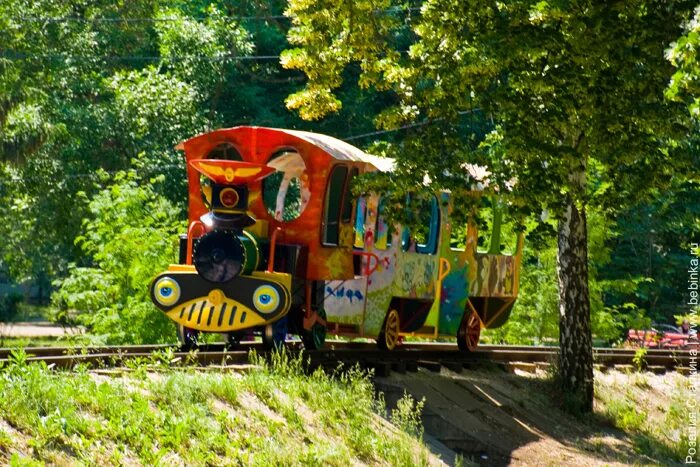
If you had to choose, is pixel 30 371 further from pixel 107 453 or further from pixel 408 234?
pixel 408 234

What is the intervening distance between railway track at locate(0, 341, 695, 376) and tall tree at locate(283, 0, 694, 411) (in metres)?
2.81

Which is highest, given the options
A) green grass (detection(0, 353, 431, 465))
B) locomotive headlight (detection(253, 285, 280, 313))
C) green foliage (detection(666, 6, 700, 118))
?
green foliage (detection(666, 6, 700, 118))

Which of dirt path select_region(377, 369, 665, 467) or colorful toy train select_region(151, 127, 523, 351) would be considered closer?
dirt path select_region(377, 369, 665, 467)

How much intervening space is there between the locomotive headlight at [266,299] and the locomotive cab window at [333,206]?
5.34 ft

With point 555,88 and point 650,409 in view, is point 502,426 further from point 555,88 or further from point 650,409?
point 650,409

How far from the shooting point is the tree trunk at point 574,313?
20.8 meters

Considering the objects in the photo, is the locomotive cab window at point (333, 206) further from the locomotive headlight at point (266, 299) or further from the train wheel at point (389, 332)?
the train wheel at point (389, 332)

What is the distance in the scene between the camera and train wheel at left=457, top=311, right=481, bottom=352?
23.5m

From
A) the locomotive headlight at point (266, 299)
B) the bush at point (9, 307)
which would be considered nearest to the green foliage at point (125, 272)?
the locomotive headlight at point (266, 299)

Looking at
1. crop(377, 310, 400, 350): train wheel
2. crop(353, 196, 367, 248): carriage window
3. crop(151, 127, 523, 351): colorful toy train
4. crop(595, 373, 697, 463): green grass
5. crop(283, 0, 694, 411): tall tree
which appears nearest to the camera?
crop(151, 127, 523, 351): colorful toy train

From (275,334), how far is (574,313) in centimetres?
489

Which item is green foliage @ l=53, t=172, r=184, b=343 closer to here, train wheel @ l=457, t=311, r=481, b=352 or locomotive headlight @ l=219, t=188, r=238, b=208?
train wheel @ l=457, t=311, r=481, b=352

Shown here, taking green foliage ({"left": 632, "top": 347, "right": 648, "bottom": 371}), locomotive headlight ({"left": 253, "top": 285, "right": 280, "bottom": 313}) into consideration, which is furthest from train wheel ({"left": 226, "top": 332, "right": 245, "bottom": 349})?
green foliage ({"left": 632, "top": 347, "right": 648, "bottom": 371})

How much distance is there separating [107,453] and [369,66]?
1069cm
